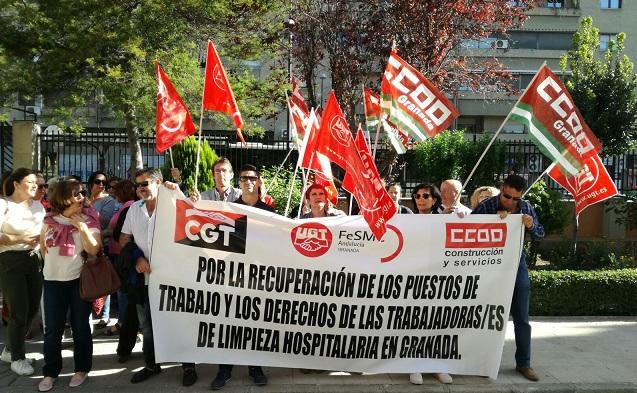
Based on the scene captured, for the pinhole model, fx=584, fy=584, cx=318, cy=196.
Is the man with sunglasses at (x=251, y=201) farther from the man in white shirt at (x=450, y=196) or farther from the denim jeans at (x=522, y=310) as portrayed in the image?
the denim jeans at (x=522, y=310)

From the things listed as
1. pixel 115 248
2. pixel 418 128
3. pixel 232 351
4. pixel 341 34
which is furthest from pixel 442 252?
pixel 341 34

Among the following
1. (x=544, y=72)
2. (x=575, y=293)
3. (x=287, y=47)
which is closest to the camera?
(x=544, y=72)

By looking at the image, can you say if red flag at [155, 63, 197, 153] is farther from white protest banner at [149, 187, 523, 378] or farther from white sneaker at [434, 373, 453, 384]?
white sneaker at [434, 373, 453, 384]

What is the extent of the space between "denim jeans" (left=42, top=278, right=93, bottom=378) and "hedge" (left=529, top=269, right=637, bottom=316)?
5.77 metres

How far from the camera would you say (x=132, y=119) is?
12602mm

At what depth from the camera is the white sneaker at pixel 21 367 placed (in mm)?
5363

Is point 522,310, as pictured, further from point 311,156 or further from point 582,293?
point 582,293

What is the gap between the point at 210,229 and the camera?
5.16 metres

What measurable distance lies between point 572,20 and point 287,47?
31.7 meters

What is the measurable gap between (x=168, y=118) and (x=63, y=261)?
1746 millimetres

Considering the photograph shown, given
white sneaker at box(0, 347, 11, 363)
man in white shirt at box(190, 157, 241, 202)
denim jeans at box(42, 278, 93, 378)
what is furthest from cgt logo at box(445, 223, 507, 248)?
white sneaker at box(0, 347, 11, 363)

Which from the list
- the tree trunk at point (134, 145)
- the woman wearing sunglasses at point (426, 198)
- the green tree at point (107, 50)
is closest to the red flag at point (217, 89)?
the woman wearing sunglasses at point (426, 198)

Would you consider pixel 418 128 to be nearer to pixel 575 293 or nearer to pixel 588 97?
pixel 575 293

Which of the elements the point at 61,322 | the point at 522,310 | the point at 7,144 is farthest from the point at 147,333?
the point at 7,144
